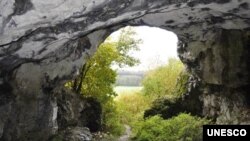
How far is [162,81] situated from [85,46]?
16.3 meters

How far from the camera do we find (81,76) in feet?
65.1

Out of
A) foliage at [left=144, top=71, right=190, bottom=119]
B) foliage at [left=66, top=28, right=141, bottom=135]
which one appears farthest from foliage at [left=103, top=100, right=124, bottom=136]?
foliage at [left=144, top=71, right=190, bottom=119]

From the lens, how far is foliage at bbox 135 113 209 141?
13844mm

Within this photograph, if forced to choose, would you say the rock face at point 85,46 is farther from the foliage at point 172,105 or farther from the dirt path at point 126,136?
the dirt path at point 126,136

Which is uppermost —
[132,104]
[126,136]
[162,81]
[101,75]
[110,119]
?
[101,75]

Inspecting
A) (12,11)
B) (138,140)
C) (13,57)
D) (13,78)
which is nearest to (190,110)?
(138,140)

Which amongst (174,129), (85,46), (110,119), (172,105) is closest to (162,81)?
(110,119)

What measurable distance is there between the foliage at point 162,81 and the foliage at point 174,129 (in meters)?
11.2

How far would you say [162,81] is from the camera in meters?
29.0

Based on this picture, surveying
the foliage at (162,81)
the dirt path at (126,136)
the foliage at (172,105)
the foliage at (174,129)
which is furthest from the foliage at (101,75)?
the foliage at (162,81)

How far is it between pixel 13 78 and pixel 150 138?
6.64m

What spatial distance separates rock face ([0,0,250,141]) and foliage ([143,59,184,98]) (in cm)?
1117

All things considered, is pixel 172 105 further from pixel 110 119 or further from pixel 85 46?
pixel 85 46

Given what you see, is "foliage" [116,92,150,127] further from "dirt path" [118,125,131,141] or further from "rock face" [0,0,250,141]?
"rock face" [0,0,250,141]
